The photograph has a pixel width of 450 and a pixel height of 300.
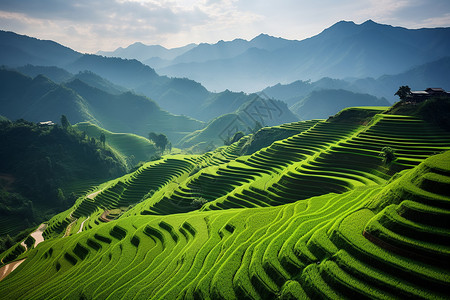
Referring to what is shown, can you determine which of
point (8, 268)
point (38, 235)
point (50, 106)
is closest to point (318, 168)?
point (8, 268)

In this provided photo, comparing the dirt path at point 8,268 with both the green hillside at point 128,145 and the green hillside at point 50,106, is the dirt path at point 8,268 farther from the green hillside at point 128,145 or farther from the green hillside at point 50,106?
the green hillside at point 50,106

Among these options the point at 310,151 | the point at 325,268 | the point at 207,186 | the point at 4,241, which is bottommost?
the point at 4,241

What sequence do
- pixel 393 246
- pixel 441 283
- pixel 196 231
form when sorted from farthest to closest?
pixel 196 231, pixel 393 246, pixel 441 283

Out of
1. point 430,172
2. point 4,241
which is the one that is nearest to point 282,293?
point 430,172

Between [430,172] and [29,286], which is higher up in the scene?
[430,172]

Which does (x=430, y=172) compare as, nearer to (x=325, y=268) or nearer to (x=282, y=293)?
(x=325, y=268)

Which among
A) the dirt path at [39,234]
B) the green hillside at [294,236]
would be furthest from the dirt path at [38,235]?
the green hillside at [294,236]

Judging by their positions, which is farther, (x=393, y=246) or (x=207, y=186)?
(x=207, y=186)

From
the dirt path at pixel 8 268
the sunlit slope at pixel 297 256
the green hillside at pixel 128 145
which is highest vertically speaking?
the sunlit slope at pixel 297 256
